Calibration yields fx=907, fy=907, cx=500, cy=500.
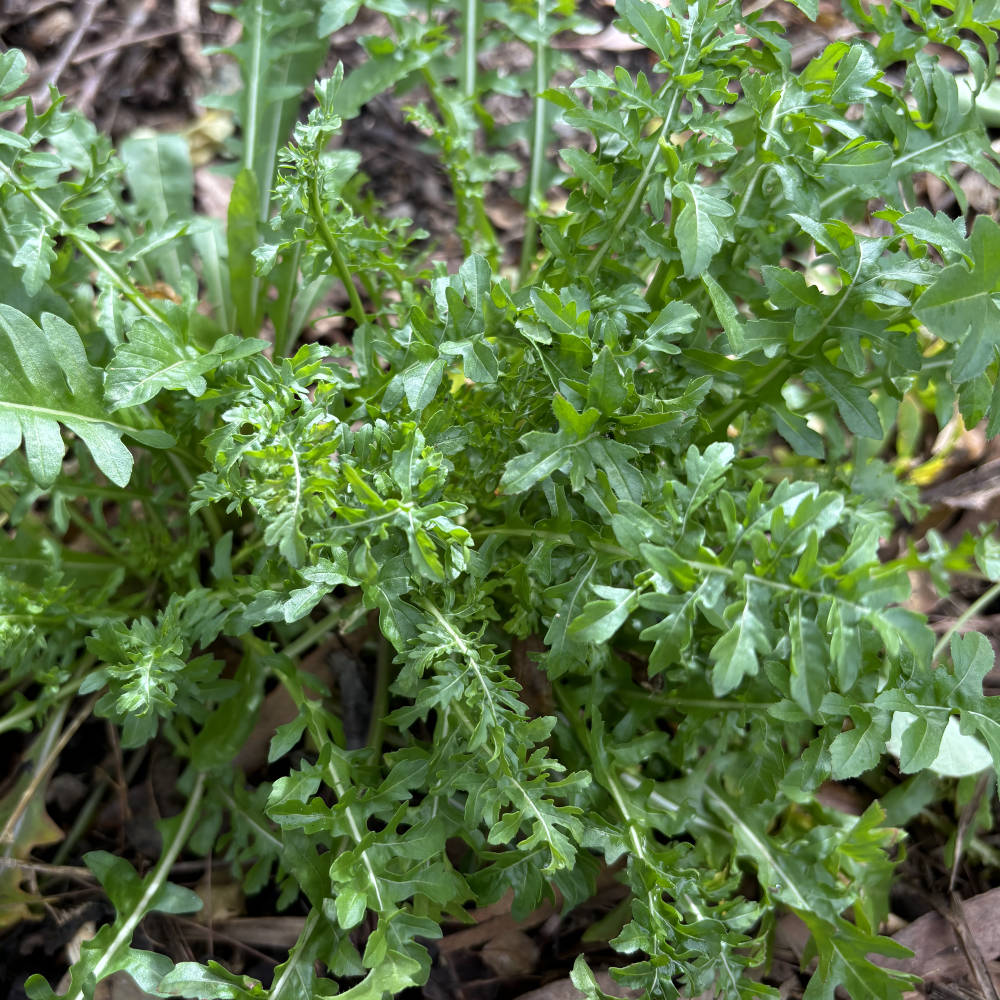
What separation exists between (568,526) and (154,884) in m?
1.01

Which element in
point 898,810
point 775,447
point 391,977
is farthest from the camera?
point 775,447

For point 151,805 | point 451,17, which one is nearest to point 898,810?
point 151,805

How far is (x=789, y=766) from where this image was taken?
1586mm

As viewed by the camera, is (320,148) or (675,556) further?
(320,148)

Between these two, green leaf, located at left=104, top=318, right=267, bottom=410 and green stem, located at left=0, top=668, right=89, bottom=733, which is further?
green stem, located at left=0, top=668, right=89, bottom=733

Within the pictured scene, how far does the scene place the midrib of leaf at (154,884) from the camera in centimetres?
147

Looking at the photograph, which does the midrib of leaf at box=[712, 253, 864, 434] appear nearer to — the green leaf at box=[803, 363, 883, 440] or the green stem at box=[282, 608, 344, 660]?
the green leaf at box=[803, 363, 883, 440]

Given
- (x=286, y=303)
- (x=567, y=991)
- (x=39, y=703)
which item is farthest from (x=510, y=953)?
(x=286, y=303)

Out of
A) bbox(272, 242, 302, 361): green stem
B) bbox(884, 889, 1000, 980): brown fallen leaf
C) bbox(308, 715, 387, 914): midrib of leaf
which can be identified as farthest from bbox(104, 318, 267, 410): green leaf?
bbox(884, 889, 1000, 980): brown fallen leaf

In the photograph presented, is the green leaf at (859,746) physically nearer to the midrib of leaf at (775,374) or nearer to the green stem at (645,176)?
the midrib of leaf at (775,374)

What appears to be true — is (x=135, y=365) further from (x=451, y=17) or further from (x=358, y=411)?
(x=451, y=17)

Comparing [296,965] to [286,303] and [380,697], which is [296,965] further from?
[286,303]

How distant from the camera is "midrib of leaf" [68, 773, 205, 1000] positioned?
4.82ft

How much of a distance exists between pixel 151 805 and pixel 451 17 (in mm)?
2053
